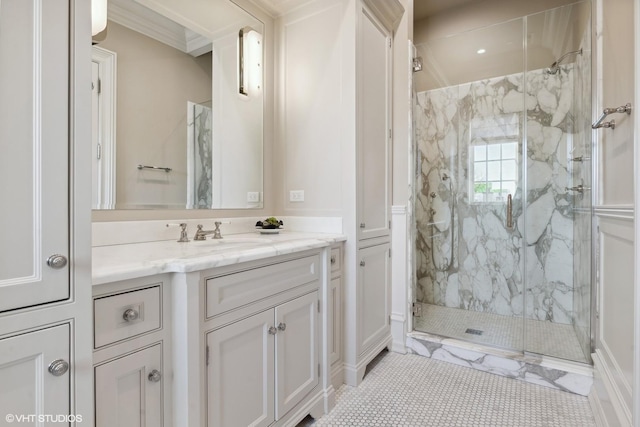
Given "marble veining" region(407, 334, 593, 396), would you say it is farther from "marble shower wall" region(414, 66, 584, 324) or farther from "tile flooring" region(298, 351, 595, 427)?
"marble shower wall" region(414, 66, 584, 324)

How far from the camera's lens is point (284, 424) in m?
1.40

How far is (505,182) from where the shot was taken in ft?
9.49

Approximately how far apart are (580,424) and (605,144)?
4.72 feet

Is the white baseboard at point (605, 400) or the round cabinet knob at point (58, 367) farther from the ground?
the round cabinet knob at point (58, 367)

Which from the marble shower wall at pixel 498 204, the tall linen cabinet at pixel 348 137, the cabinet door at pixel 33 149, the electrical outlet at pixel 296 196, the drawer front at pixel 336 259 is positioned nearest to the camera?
the cabinet door at pixel 33 149

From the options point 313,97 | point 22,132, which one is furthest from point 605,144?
point 22,132

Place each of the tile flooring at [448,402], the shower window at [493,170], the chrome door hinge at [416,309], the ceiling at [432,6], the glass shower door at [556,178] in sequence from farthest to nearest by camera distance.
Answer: the ceiling at [432,6] → the shower window at [493,170] → the chrome door hinge at [416,309] → the glass shower door at [556,178] → the tile flooring at [448,402]

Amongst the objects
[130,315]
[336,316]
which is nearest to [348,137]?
[336,316]

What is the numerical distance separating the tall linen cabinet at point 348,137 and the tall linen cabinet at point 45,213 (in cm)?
122

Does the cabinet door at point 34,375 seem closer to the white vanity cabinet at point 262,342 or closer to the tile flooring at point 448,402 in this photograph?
the white vanity cabinet at point 262,342

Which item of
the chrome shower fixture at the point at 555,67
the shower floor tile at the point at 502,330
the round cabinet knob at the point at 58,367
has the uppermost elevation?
the chrome shower fixture at the point at 555,67

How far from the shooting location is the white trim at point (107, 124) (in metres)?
1.40

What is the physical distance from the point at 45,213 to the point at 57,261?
0.10m

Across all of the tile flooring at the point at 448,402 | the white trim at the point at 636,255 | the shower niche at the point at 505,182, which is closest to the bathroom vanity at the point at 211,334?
the tile flooring at the point at 448,402
